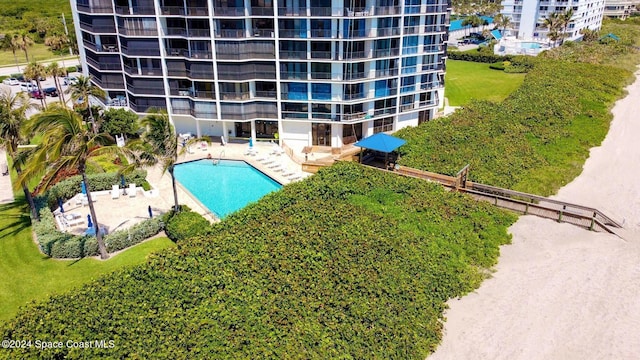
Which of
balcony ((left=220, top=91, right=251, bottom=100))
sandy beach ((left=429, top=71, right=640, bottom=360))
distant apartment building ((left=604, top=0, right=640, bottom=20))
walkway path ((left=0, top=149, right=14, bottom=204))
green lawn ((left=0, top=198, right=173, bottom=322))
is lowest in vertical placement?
sandy beach ((left=429, top=71, right=640, bottom=360))

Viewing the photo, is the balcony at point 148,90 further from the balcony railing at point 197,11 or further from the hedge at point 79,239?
the hedge at point 79,239

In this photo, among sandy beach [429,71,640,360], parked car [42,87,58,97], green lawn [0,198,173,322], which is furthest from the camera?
parked car [42,87,58,97]

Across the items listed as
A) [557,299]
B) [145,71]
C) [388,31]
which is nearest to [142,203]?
[145,71]

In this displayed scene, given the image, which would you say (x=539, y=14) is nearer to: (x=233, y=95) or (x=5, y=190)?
(x=233, y=95)

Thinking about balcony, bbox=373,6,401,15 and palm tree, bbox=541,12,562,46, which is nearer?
balcony, bbox=373,6,401,15

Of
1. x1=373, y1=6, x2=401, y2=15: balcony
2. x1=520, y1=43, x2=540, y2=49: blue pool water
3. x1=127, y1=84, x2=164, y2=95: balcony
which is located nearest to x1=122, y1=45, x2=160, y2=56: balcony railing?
x1=127, y1=84, x2=164, y2=95: balcony

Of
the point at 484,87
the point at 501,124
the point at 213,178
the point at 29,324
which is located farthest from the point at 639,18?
the point at 29,324

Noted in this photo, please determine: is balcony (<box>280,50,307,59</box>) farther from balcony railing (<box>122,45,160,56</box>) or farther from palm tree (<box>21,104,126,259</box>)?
palm tree (<box>21,104,126,259</box>)
